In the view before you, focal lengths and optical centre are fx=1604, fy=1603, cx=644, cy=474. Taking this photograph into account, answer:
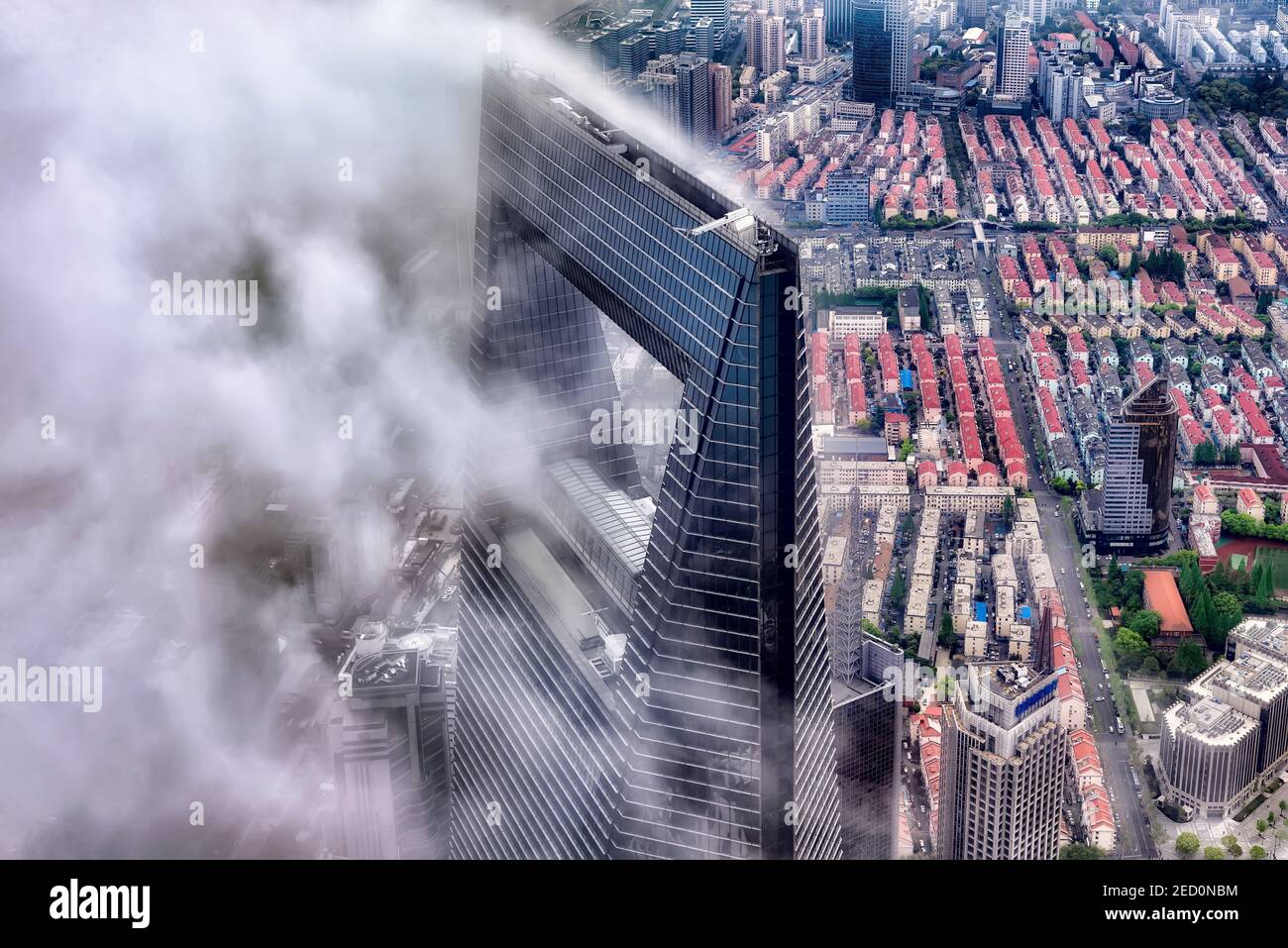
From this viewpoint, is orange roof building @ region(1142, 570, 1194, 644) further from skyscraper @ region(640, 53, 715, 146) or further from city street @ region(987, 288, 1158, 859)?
skyscraper @ region(640, 53, 715, 146)

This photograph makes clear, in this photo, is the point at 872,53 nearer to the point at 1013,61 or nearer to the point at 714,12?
the point at 1013,61

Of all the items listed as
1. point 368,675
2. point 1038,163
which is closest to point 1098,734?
point 368,675

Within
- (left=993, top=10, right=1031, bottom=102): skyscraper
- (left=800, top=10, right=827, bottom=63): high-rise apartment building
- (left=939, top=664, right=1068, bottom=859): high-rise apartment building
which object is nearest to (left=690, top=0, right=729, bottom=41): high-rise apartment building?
(left=800, top=10, right=827, bottom=63): high-rise apartment building

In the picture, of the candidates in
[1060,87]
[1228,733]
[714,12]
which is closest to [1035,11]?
[1060,87]

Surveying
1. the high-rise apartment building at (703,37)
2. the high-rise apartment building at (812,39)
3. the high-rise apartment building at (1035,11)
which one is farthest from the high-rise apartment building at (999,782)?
the high-rise apartment building at (1035,11)

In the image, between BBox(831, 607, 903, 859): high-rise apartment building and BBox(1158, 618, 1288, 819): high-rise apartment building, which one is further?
BBox(1158, 618, 1288, 819): high-rise apartment building
